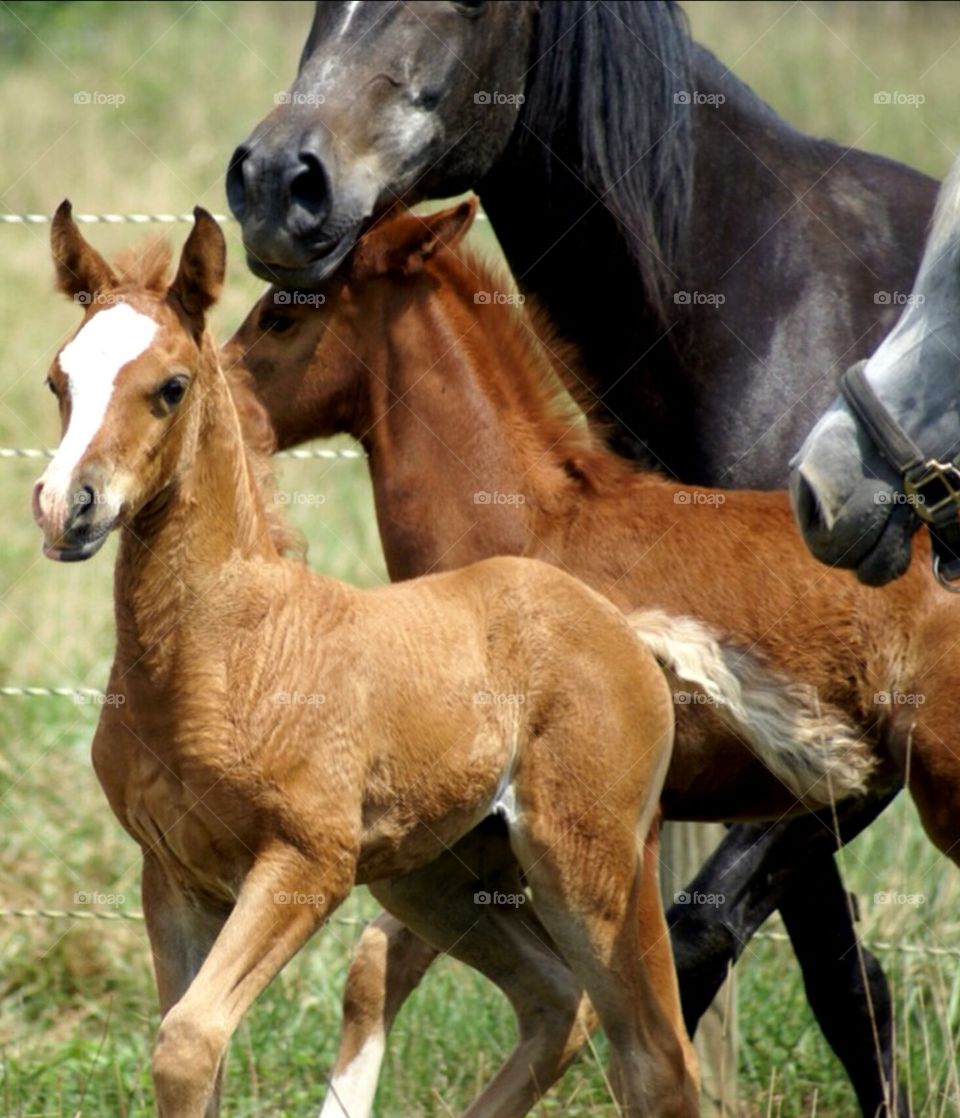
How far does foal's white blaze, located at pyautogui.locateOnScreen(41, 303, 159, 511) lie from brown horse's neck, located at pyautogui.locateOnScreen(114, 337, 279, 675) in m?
0.20

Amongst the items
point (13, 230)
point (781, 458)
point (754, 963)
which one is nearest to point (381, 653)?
point (781, 458)

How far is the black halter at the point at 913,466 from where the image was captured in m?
3.41

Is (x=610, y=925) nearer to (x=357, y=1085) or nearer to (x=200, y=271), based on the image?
(x=357, y=1085)

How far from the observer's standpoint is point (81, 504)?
289cm

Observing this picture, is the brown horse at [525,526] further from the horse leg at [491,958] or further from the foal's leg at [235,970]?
the foal's leg at [235,970]

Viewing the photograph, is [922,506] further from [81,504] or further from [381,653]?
[81,504]

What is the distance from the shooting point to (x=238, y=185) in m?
3.99

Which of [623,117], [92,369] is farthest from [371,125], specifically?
[92,369]

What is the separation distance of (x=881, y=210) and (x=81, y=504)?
2.48 meters

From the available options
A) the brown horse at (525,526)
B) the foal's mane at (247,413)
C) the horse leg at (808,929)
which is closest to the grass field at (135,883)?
the horse leg at (808,929)

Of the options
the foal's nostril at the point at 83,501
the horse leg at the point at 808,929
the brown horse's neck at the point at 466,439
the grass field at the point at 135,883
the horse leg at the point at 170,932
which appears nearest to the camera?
the foal's nostril at the point at 83,501

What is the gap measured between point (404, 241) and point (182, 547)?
47.5 inches

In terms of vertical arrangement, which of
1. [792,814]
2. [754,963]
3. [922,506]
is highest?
[922,506]

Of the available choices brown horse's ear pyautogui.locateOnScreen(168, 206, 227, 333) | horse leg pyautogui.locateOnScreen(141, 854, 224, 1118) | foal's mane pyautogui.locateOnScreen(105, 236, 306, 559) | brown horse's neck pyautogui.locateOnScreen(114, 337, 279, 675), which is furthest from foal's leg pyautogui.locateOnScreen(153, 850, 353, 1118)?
brown horse's ear pyautogui.locateOnScreen(168, 206, 227, 333)
